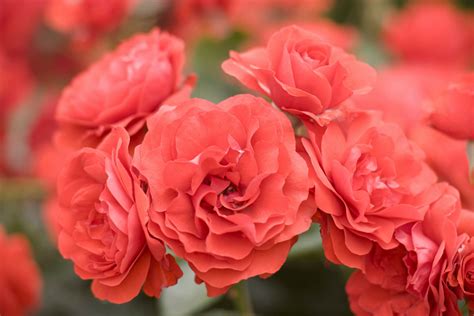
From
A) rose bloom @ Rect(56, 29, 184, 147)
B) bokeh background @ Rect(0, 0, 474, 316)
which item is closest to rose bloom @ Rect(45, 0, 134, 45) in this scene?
bokeh background @ Rect(0, 0, 474, 316)

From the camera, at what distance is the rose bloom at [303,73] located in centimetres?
50

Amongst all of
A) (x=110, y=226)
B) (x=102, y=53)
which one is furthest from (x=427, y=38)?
(x=110, y=226)

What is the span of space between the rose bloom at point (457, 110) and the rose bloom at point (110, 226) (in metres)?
0.24

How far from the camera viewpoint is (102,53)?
104 centimetres

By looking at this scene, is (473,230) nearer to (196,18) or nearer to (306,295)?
(306,295)

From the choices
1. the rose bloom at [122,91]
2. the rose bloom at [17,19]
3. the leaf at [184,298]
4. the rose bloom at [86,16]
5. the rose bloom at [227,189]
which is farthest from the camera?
the rose bloom at [17,19]

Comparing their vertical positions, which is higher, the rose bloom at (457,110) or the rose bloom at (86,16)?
the rose bloom at (457,110)

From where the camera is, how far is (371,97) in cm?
94

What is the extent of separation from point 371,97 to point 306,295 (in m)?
0.26

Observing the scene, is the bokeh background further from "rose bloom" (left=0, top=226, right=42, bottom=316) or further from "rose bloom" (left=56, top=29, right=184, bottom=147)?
"rose bloom" (left=56, top=29, right=184, bottom=147)

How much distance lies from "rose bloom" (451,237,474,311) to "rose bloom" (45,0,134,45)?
57cm

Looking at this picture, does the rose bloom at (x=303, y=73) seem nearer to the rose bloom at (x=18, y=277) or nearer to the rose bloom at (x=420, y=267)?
the rose bloom at (x=420, y=267)

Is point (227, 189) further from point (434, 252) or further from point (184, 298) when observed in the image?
point (184, 298)

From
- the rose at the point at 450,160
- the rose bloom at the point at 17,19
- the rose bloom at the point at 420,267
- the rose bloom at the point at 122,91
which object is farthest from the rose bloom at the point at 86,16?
the rose bloom at the point at 420,267
